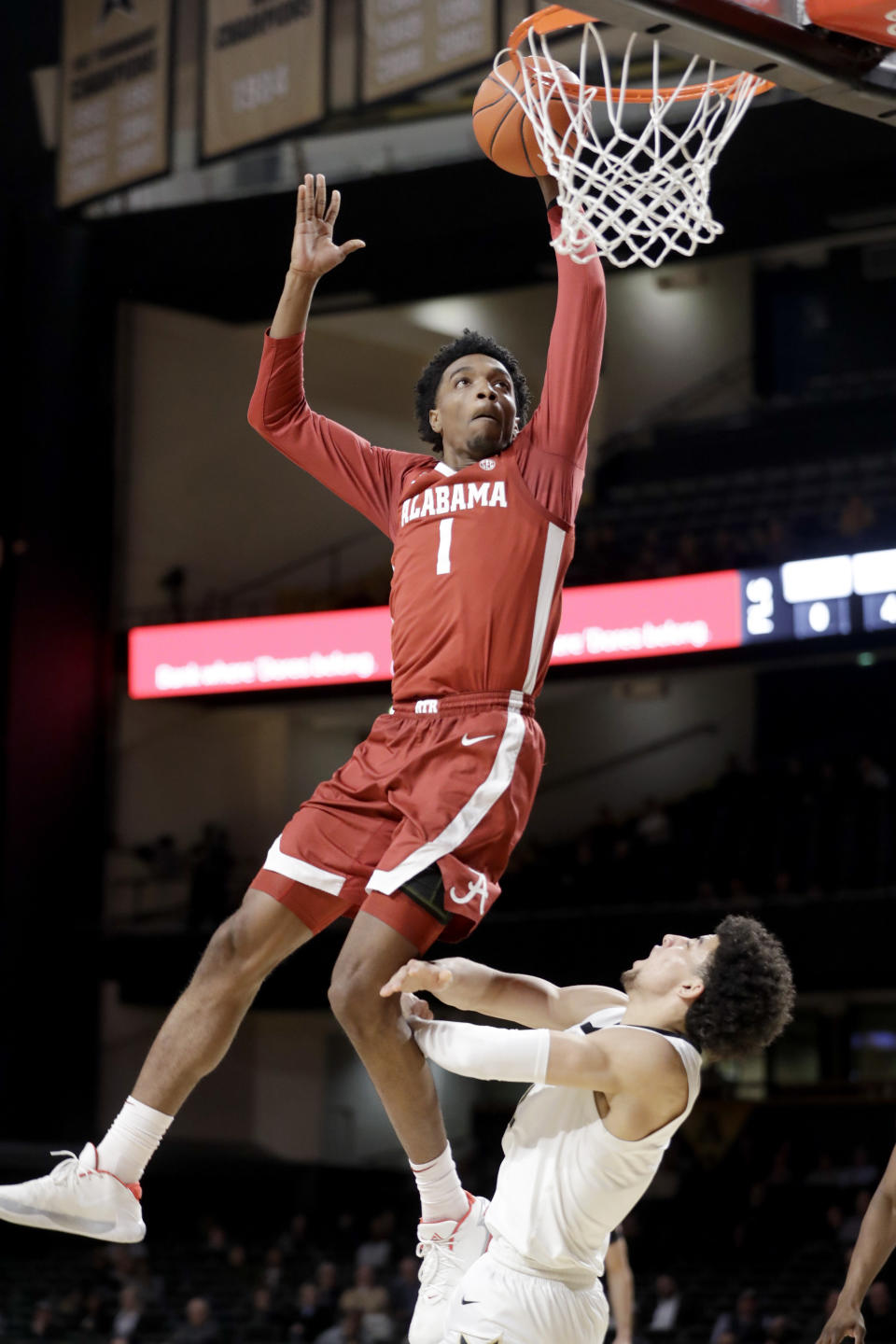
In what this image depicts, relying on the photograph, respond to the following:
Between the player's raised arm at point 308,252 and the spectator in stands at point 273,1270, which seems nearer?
the player's raised arm at point 308,252

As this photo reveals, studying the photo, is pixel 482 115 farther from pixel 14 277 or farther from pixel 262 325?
pixel 262 325

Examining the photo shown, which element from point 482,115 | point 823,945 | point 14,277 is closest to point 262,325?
point 14,277

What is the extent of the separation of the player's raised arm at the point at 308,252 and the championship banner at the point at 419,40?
8.73 meters

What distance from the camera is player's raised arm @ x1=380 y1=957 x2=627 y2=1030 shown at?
359 cm

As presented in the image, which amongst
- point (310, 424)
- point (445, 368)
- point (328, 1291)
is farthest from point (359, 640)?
point (445, 368)

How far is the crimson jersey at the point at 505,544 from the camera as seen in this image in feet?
Answer: 13.8

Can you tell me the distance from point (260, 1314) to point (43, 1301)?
6.93ft

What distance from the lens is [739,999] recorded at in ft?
12.6

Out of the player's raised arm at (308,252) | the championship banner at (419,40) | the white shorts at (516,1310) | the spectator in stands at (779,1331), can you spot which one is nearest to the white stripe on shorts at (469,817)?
the white shorts at (516,1310)

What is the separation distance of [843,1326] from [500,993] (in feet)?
4.03

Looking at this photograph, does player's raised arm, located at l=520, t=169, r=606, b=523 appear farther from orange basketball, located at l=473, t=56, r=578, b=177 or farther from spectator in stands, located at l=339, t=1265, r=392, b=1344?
spectator in stands, located at l=339, t=1265, r=392, b=1344

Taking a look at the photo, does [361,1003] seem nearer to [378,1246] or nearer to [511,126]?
[511,126]

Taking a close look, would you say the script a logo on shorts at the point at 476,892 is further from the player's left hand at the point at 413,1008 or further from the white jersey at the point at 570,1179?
the white jersey at the point at 570,1179

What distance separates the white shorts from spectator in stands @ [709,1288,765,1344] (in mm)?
8327
